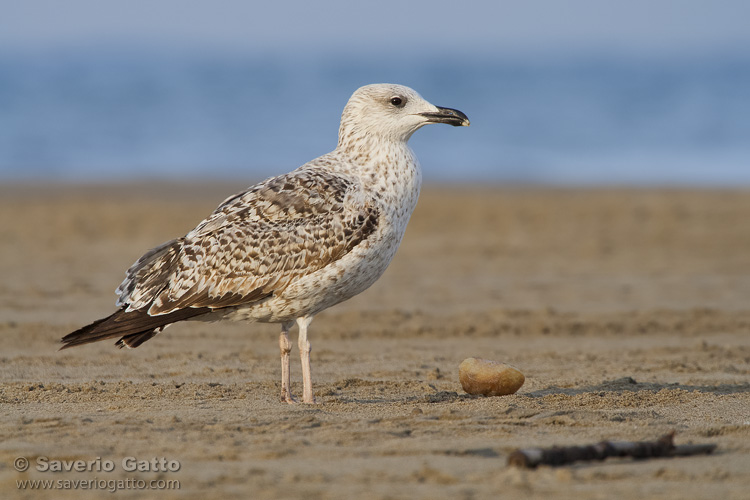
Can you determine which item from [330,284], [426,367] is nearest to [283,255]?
[330,284]

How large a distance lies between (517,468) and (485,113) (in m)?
32.6

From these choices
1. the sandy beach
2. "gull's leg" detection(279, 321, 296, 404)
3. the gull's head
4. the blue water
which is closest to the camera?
the sandy beach

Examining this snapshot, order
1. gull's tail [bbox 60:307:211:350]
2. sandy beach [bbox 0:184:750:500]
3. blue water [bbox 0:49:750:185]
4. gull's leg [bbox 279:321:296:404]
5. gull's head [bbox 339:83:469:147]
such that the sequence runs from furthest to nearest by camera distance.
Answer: blue water [bbox 0:49:750:185] < gull's head [bbox 339:83:469:147] < gull's leg [bbox 279:321:296:404] < gull's tail [bbox 60:307:211:350] < sandy beach [bbox 0:184:750:500]

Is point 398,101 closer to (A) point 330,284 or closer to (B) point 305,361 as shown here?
(A) point 330,284

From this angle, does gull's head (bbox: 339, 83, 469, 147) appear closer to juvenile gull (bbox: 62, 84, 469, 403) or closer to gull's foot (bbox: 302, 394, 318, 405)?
juvenile gull (bbox: 62, 84, 469, 403)

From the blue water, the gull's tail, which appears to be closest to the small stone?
the gull's tail

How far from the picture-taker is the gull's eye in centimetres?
598

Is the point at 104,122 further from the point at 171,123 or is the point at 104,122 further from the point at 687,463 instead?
the point at 687,463

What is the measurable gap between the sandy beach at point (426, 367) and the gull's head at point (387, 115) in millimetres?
1521

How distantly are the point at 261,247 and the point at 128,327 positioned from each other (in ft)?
2.75

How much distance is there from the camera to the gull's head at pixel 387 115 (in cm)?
589

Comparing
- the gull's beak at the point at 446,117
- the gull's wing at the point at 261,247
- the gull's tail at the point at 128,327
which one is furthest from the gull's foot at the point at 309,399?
the gull's beak at the point at 446,117

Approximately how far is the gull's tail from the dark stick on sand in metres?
→ 2.26

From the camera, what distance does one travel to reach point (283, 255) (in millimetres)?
5414
